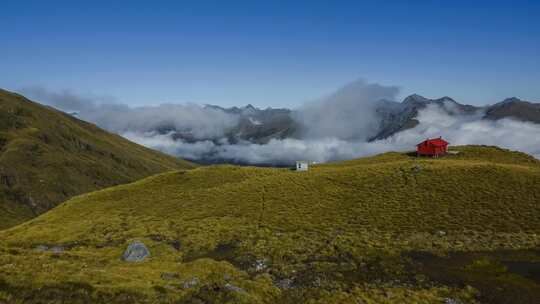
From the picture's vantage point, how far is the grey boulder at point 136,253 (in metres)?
43.9

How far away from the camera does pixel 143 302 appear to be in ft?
90.0

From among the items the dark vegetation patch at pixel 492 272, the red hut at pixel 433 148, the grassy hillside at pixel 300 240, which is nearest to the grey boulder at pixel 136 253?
the grassy hillside at pixel 300 240

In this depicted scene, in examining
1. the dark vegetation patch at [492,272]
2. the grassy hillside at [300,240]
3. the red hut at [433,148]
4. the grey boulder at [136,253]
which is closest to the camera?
the grassy hillside at [300,240]

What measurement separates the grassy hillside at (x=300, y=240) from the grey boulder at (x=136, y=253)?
62.5 inches

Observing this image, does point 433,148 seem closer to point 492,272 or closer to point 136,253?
point 492,272

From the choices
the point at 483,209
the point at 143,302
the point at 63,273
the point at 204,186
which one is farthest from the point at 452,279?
the point at 204,186

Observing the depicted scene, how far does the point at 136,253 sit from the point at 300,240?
2003 centimetres

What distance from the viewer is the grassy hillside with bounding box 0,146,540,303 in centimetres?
3167

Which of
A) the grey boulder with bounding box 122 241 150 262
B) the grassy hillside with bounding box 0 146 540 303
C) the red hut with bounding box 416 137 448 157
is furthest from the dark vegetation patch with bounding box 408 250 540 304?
the red hut with bounding box 416 137 448 157

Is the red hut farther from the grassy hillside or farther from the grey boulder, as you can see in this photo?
the grey boulder

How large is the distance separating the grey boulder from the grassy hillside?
5.21 ft

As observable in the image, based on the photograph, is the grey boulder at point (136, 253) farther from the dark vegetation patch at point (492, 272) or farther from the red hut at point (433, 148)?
the red hut at point (433, 148)

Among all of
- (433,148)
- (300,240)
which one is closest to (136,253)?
(300,240)

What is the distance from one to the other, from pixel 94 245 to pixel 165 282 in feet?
85.9
